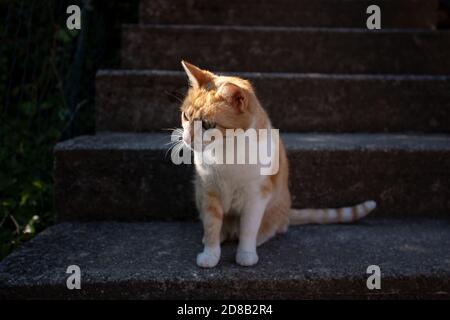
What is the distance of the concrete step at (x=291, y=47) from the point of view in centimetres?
246

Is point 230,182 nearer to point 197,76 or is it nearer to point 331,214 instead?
point 197,76

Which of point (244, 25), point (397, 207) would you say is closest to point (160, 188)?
point (397, 207)

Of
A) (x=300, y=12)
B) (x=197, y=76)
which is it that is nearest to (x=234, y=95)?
(x=197, y=76)

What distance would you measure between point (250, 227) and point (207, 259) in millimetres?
191

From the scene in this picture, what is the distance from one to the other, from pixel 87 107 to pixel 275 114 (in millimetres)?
1366

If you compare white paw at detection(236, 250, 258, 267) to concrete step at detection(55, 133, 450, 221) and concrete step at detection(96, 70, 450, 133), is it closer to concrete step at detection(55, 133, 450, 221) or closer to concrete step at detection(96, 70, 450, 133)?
concrete step at detection(55, 133, 450, 221)

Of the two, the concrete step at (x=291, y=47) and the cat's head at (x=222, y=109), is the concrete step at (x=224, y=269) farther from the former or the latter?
the concrete step at (x=291, y=47)

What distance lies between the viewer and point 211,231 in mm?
1465

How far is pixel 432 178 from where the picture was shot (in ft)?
6.09

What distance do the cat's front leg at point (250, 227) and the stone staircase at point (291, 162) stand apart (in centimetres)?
5

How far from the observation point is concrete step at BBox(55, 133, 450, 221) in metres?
1.79

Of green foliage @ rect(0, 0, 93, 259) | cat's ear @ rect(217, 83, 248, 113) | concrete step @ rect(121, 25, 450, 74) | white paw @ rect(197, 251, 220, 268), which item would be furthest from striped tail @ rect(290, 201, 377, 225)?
green foliage @ rect(0, 0, 93, 259)

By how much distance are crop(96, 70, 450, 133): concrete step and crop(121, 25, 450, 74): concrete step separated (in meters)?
0.33
